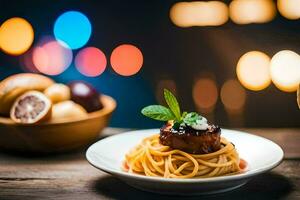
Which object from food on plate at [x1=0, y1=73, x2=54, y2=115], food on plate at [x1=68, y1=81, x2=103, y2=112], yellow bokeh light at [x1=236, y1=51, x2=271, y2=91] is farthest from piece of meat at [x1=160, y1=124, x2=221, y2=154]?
yellow bokeh light at [x1=236, y1=51, x2=271, y2=91]

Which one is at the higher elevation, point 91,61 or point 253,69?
point 91,61

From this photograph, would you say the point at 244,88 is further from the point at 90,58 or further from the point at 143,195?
the point at 143,195

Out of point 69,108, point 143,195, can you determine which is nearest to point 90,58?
point 69,108

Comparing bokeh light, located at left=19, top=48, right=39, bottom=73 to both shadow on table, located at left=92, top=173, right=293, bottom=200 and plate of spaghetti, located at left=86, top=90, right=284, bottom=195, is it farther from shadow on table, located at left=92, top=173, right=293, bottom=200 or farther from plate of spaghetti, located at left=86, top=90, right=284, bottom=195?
shadow on table, located at left=92, top=173, right=293, bottom=200

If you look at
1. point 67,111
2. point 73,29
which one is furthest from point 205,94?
point 67,111

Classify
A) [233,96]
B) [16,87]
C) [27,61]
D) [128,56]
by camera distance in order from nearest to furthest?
[16,87], [128,56], [233,96], [27,61]

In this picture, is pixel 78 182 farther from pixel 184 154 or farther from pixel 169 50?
pixel 169 50
